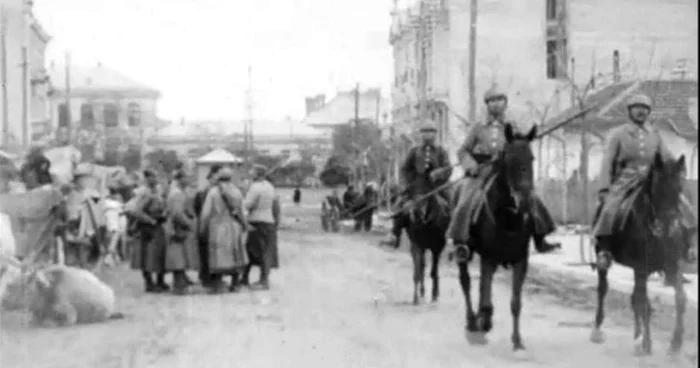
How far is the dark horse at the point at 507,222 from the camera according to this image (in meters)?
9.09

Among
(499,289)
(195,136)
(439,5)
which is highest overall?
(439,5)

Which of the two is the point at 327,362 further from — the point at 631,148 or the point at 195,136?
the point at 195,136

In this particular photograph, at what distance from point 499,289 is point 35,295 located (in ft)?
16.7

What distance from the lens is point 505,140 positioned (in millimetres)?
9383

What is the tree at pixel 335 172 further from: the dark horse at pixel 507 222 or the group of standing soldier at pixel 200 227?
the dark horse at pixel 507 222

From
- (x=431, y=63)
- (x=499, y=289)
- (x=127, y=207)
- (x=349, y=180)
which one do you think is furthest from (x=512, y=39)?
(x=349, y=180)

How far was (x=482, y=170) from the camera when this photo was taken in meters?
9.64

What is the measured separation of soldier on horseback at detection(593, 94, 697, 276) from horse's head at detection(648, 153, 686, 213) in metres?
0.15

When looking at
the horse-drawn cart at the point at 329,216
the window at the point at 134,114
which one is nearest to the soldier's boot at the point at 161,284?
the window at the point at 134,114

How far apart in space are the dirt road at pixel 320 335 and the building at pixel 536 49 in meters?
1.90

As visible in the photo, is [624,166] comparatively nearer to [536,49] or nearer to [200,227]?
[536,49]

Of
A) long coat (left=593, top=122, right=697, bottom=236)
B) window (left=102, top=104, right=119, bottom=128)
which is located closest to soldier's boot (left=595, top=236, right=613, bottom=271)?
long coat (left=593, top=122, right=697, bottom=236)

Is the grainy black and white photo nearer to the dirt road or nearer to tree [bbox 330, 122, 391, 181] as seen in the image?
the dirt road

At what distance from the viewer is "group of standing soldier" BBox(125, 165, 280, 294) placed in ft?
54.9
